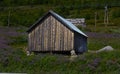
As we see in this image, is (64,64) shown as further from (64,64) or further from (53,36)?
(53,36)

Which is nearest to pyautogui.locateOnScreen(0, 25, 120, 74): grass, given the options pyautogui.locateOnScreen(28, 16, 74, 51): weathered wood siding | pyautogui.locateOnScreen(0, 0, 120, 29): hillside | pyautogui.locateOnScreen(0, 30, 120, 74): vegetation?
pyautogui.locateOnScreen(0, 30, 120, 74): vegetation

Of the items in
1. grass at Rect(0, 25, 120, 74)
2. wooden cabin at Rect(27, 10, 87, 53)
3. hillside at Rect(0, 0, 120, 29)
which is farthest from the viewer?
hillside at Rect(0, 0, 120, 29)

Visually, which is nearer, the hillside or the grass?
the grass

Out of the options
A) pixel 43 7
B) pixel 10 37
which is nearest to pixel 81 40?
pixel 10 37

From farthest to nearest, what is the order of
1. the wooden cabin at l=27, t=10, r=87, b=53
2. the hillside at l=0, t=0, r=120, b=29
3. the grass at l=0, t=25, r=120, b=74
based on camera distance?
the hillside at l=0, t=0, r=120, b=29, the wooden cabin at l=27, t=10, r=87, b=53, the grass at l=0, t=25, r=120, b=74

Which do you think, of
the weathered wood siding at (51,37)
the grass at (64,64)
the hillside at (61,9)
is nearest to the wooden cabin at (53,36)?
the weathered wood siding at (51,37)

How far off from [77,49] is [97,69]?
11.5 metres

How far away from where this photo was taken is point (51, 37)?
42312mm

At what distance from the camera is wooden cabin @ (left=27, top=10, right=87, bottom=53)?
41.6 m

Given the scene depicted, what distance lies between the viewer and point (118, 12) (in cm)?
15012

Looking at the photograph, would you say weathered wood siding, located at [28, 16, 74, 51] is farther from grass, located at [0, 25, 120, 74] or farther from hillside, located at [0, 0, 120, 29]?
hillside, located at [0, 0, 120, 29]

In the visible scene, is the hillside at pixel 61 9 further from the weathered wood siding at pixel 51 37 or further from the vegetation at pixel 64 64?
the vegetation at pixel 64 64

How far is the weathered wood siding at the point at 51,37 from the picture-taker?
137 feet

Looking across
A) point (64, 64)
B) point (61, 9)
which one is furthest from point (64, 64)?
point (61, 9)
